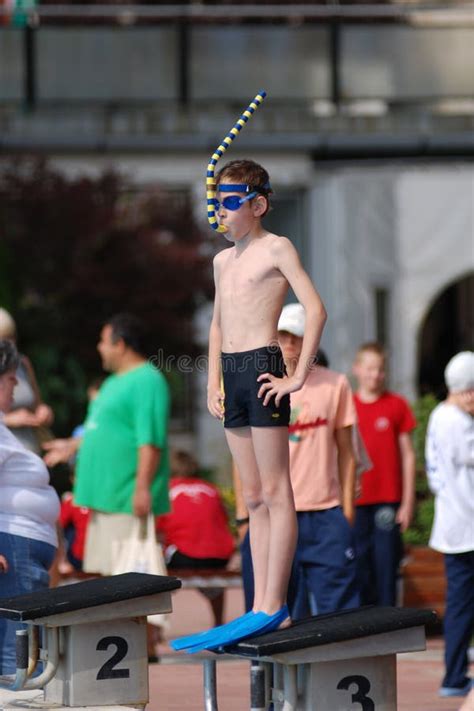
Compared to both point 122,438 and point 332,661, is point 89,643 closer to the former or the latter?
point 332,661

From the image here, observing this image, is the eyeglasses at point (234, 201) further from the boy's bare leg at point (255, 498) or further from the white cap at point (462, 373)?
the white cap at point (462, 373)

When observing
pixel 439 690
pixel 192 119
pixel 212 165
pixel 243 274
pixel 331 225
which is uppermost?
pixel 192 119

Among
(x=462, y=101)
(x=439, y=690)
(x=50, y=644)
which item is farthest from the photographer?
(x=462, y=101)

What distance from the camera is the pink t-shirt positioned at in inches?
297

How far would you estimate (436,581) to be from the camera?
440 inches

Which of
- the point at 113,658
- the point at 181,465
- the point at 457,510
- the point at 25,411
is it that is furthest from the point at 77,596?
the point at 181,465

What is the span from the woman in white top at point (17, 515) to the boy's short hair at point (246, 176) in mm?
1477

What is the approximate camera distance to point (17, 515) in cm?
682

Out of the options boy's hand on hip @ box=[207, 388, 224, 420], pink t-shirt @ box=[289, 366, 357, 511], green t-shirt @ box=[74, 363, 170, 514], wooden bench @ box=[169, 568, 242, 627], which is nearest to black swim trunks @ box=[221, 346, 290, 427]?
boy's hand on hip @ box=[207, 388, 224, 420]

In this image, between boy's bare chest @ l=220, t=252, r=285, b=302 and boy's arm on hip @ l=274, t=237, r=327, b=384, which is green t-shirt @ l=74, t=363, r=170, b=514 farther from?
boy's arm on hip @ l=274, t=237, r=327, b=384

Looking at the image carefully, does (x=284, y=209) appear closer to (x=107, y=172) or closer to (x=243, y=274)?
(x=107, y=172)

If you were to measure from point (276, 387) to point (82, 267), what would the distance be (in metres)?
11.2

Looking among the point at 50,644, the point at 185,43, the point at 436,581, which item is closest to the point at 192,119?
the point at 185,43

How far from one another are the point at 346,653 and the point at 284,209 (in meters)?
13.0
